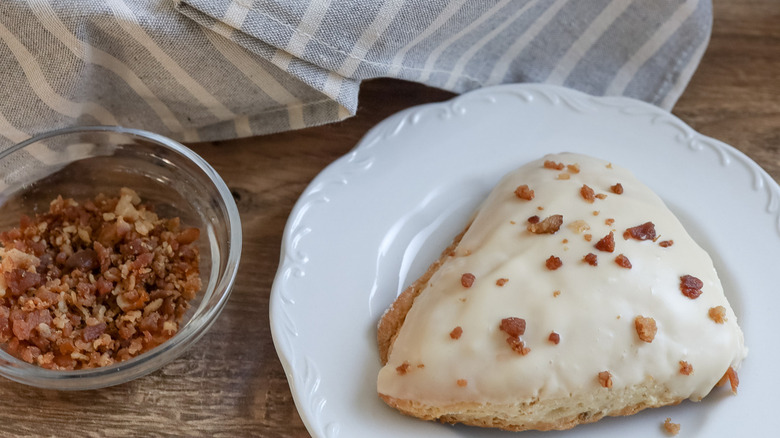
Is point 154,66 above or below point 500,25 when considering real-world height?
below

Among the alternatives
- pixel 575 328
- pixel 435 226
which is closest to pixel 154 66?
pixel 435 226

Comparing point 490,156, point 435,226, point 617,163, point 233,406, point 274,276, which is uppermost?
point 617,163

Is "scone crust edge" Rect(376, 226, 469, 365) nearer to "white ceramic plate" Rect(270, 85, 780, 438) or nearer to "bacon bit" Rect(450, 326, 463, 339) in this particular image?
"white ceramic plate" Rect(270, 85, 780, 438)

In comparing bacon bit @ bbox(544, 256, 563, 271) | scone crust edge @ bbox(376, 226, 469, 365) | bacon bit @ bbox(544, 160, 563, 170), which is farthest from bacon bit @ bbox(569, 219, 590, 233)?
scone crust edge @ bbox(376, 226, 469, 365)

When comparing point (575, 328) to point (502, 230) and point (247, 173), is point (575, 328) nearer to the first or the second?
point (502, 230)

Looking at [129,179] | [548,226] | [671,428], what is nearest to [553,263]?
[548,226]

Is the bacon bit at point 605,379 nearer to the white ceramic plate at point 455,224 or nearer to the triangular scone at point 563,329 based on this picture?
the triangular scone at point 563,329

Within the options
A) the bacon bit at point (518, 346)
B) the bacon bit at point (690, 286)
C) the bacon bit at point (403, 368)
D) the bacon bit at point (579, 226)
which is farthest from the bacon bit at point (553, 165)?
the bacon bit at point (403, 368)
